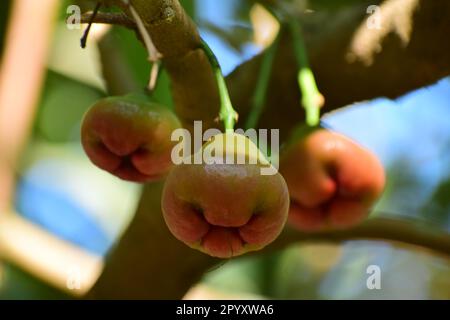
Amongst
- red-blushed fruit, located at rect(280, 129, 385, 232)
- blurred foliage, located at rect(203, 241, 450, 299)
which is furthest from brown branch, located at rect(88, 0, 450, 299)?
blurred foliage, located at rect(203, 241, 450, 299)

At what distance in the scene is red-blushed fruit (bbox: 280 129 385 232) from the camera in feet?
3.52

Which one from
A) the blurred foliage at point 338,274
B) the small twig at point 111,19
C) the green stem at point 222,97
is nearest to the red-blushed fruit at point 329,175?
the green stem at point 222,97

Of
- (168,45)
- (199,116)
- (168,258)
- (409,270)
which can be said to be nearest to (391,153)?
(409,270)

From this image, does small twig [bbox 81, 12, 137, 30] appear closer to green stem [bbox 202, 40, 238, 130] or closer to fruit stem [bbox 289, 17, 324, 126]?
green stem [bbox 202, 40, 238, 130]

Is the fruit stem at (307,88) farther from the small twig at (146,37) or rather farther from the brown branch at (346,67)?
the small twig at (146,37)

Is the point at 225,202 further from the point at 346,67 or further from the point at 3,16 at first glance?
the point at 3,16

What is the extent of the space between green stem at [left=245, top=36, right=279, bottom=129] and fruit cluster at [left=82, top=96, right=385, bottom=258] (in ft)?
0.29

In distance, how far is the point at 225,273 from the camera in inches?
94.3

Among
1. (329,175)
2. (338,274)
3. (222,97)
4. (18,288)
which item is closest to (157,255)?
(329,175)

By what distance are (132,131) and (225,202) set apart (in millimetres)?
200

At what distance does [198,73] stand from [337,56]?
331 mm

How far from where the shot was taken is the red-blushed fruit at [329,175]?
1.07m

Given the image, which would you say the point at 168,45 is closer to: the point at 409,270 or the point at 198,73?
the point at 198,73

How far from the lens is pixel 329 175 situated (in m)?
1.10
